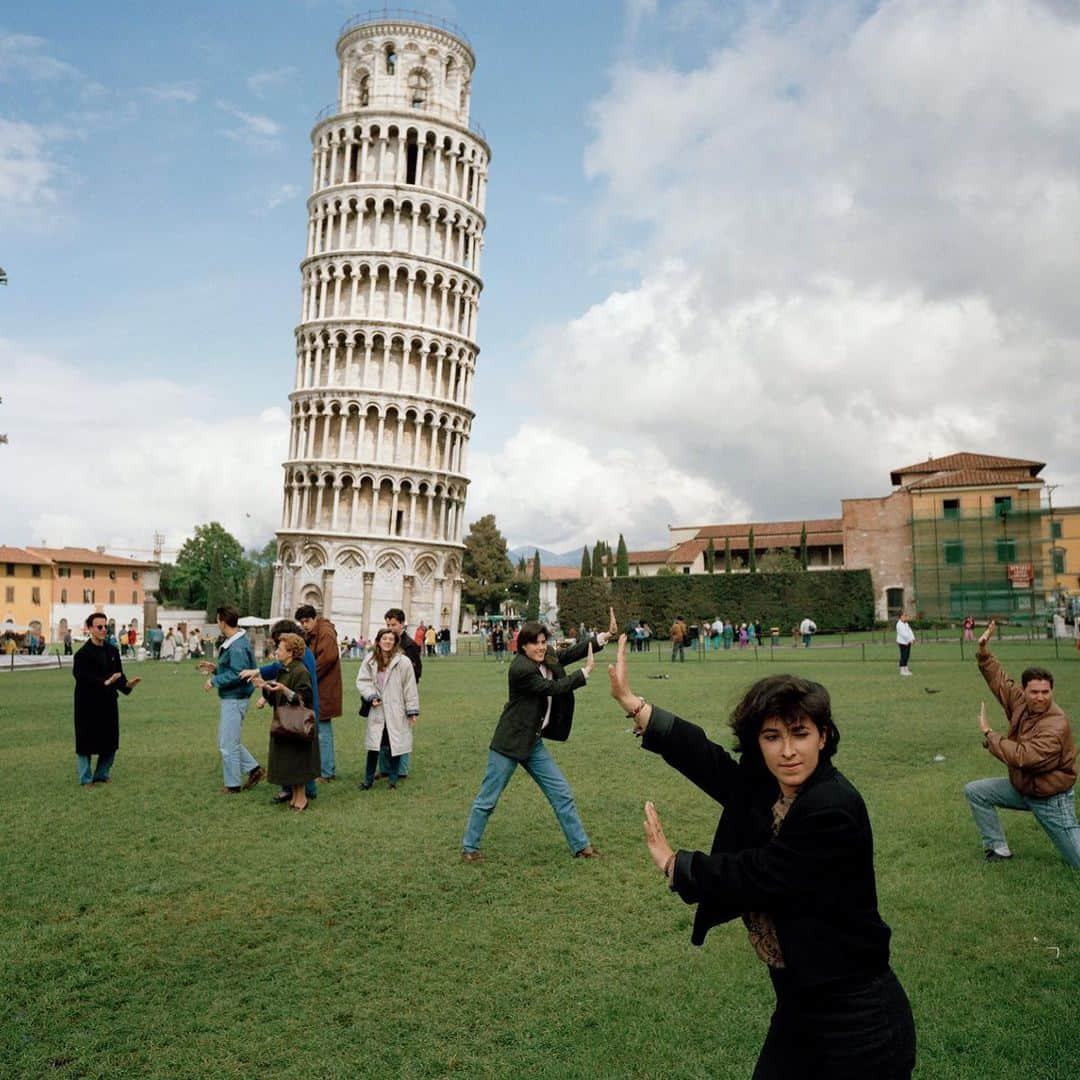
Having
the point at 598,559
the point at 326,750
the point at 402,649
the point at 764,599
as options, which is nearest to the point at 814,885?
the point at 402,649

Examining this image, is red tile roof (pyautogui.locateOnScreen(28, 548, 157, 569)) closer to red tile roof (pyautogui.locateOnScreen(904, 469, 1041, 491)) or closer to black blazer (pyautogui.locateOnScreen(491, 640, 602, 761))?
red tile roof (pyautogui.locateOnScreen(904, 469, 1041, 491))

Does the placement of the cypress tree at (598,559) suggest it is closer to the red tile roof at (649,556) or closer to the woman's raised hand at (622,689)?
the red tile roof at (649,556)

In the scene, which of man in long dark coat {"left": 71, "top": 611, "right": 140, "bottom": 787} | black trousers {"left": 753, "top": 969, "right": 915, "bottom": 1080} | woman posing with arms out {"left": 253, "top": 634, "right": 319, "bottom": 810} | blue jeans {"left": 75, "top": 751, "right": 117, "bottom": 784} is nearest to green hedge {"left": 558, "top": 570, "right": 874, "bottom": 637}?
blue jeans {"left": 75, "top": 751, "right": 117, "bottom": 784}

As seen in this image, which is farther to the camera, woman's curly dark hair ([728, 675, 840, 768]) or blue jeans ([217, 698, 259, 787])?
blue jeans ([217, 698, 259, 787])

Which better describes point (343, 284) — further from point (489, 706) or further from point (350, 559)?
point (489, 706)

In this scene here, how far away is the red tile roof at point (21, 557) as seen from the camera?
75000 millimetres

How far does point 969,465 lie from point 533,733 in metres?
66.8

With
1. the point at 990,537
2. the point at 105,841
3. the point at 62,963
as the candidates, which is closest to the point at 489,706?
the point at 105,841

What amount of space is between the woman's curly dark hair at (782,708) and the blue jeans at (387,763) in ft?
27.7

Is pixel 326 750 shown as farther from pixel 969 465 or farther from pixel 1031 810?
pixel 969 465

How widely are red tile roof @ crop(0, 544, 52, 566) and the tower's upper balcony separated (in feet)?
144

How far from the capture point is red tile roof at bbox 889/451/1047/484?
6431 centimetres

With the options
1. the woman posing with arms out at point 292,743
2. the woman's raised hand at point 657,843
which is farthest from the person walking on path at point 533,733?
the woman's raised hand at point 657,843

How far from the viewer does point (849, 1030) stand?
257cm
